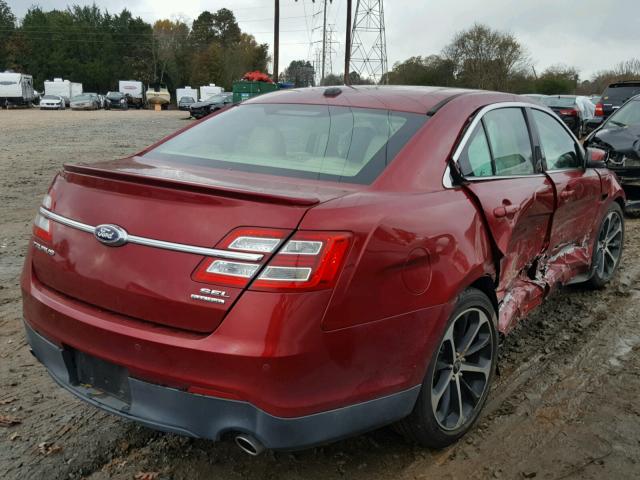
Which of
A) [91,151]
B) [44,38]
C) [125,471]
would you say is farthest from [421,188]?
[44,38]

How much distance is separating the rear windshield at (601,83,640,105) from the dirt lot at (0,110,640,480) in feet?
49.3

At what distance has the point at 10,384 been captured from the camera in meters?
3.30

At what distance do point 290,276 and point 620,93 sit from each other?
18.2 m

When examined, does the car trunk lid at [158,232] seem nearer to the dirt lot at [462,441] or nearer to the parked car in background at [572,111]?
the dirt lot at [462,441]

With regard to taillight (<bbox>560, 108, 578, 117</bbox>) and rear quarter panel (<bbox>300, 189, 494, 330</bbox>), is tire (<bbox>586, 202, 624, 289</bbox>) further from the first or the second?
taillight (<bbox>560, 108, 578, 117</bbox>)

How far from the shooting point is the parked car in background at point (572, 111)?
19.7m

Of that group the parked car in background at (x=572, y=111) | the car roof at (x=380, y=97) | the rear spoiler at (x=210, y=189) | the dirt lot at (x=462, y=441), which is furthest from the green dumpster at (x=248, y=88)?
the rear spoiler at (x=210, y=189)

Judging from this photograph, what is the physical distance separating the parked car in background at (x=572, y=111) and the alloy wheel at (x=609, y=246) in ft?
48.9

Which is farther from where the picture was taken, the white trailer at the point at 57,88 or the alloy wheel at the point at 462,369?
the white trailer at the point at 57,88

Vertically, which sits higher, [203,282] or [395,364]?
[203,282]

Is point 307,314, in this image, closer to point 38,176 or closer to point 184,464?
point 184,464

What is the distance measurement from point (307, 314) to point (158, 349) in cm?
56

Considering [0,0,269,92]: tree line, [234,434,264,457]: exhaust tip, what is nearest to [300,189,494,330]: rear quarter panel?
[234,434,264,457]: exhaust tip

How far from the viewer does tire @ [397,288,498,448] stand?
257 centimetres
